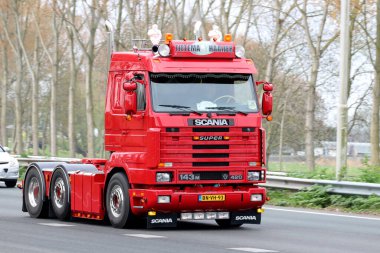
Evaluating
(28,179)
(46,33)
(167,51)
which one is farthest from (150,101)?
(46,33)

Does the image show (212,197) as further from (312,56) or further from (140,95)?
(312,56)

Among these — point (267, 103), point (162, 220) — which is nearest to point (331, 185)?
point (267, 103)

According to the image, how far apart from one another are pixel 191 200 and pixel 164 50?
2.45m

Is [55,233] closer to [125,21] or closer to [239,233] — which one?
[239,233]

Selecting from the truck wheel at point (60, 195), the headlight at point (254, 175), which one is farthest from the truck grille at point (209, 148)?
the truck wheel at point (60, 195)

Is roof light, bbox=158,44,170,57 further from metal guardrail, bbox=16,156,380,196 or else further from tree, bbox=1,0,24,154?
tree, bbox=1,0,24,154

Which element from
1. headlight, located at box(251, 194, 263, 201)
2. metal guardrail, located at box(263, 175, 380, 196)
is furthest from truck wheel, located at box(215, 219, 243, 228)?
metal guardrail, located at box(263, 175, 380, 196)

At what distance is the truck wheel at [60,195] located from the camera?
767 inches

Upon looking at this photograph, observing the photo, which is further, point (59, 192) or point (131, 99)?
point (59, 192)

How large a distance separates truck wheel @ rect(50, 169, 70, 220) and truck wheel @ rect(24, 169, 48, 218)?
1.34 ft

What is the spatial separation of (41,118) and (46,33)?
29.9 metres

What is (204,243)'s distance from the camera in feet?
49.9

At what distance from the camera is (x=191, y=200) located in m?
17.1

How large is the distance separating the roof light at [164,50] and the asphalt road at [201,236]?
2.84 meters
